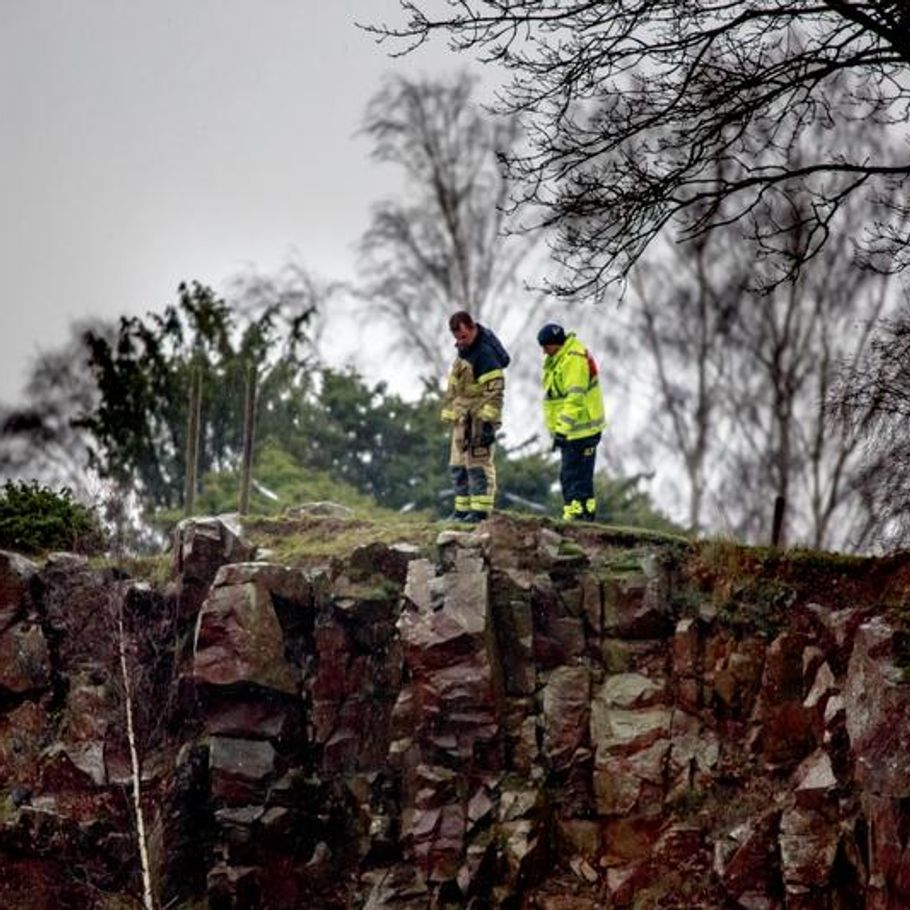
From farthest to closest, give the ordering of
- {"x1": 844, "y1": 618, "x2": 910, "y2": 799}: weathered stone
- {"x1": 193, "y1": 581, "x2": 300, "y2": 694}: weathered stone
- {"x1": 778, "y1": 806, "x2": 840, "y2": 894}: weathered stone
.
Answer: {"x1": 193, "y1": 581, "x2": 300, "y2": 694}: weathered stone → {"x1": 778, "y1": 806, "x2": 840, "y2": 894}: weathered stone → {"x1": 844, "y1": 618, "x2": 910, "y2": 799}: weathered stone

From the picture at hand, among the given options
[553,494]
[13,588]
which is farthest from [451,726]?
[553,494]

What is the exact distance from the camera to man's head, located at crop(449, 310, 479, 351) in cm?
1605

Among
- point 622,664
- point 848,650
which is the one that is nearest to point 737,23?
point 848,650

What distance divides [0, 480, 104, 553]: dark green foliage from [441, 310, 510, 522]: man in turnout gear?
5.48 meters

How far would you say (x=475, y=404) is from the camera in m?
16.1

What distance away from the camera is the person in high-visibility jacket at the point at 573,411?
15.7 metres

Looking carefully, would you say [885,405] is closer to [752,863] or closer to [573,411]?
[752,863]

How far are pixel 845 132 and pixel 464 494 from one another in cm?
1148

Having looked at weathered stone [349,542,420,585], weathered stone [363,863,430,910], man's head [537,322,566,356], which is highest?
man's head [537,322,566,356]

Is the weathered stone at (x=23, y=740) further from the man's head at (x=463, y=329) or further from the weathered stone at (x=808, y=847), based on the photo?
the weathered stone at (x=808, y=847)

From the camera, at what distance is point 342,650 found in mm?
16141

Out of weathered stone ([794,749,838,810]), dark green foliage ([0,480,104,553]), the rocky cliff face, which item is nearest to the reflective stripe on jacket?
the rocky cliff face

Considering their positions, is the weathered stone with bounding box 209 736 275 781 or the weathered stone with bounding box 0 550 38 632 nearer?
the weathered stone with bounding box 209 736 275 781

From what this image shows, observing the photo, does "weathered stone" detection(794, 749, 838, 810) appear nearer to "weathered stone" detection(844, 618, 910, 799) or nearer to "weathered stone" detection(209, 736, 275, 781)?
"weathered stone" detection(844, 618, 910, 799)
